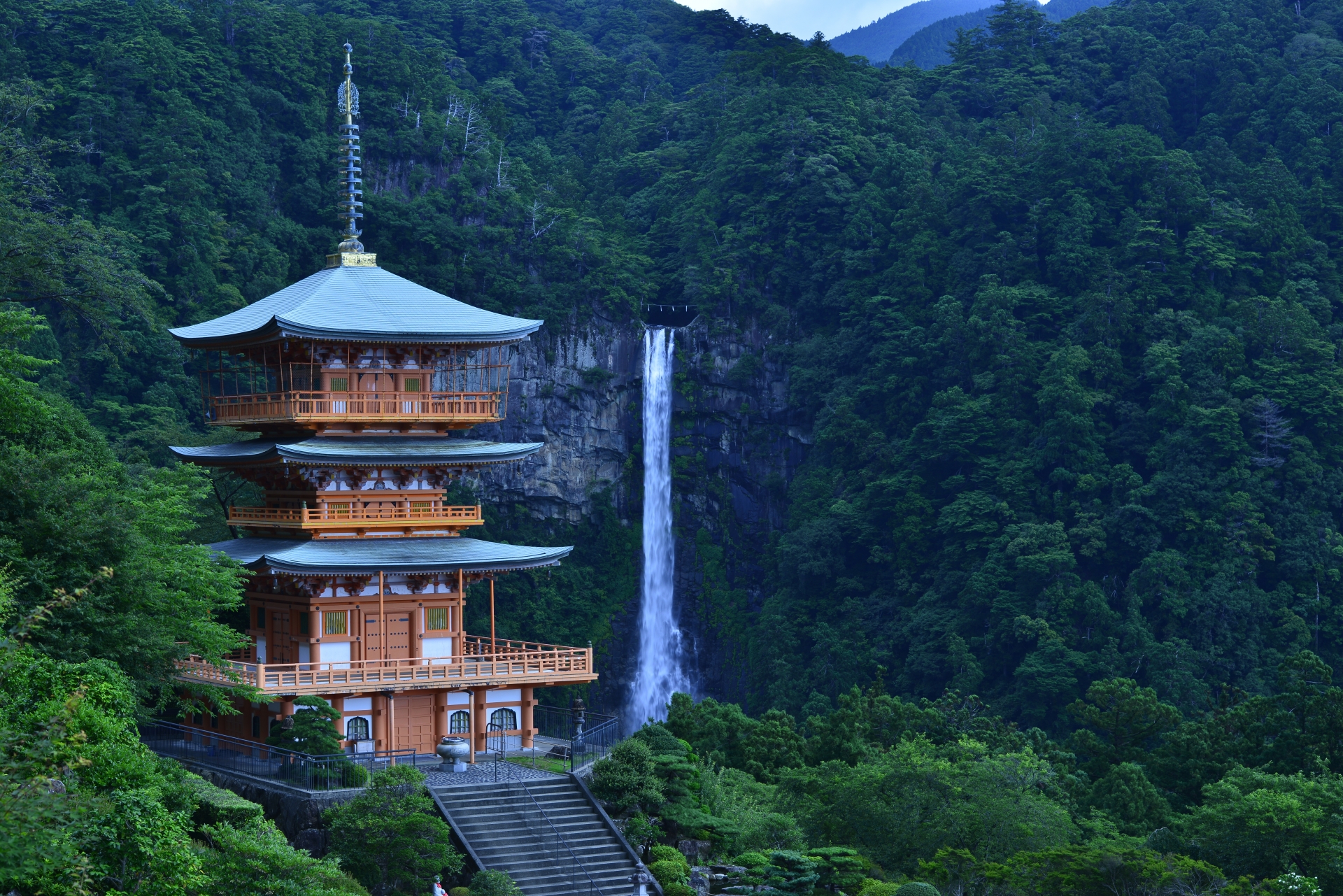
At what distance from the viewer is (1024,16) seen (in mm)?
98062

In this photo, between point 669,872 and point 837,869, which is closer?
point 669,872

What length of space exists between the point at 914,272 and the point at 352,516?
48861mm

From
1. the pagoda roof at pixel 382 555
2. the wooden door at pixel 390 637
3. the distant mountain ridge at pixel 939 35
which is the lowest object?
the wooden door at pixel 390 637

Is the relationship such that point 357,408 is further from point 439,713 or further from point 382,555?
point 439,713

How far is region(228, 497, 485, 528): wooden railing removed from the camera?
3495 centimetres

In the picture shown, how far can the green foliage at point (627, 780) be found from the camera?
30547 mm

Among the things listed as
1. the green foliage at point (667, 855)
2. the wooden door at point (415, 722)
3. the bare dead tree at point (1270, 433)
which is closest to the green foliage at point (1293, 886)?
the green foliage at point (667, 855)

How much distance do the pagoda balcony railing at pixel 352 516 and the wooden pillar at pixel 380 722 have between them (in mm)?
4240

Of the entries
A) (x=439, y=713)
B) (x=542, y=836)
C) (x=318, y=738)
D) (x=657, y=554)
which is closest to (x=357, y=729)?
(x=439, y=713)

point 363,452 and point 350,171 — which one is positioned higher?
point 350,171

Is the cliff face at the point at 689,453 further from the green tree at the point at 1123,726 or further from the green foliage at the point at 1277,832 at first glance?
the green foliage at the point at 1277,832

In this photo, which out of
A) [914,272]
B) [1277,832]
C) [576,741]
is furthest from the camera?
[914,272]

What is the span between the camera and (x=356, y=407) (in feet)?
118

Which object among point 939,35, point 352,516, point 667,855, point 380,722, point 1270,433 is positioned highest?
point 939,35
